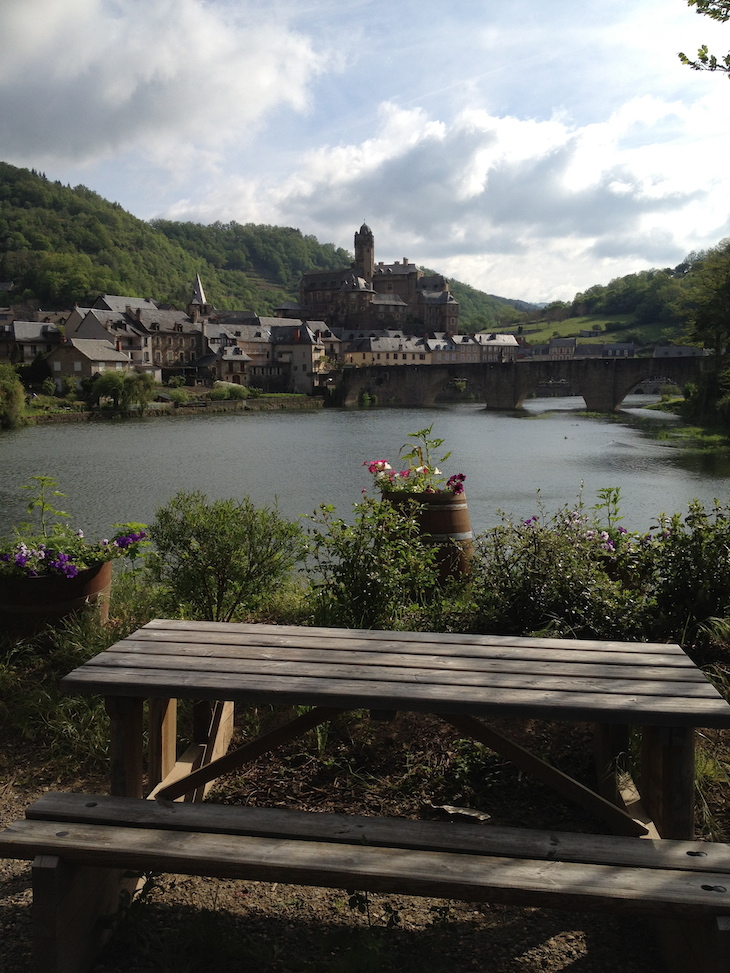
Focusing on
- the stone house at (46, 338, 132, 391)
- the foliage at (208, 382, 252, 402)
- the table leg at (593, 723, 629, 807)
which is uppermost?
the stone house at (46, 338, 132, 391)

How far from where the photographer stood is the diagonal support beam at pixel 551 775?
7.98 feet

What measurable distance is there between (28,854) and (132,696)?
49 cm

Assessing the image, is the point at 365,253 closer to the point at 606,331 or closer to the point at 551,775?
the point at 606,331

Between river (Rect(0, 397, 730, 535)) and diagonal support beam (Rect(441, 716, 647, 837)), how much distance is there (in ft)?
25.0

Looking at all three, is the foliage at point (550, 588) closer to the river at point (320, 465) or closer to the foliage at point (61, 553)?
the foliage at point (61, 553)

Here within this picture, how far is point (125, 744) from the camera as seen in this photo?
245 cm

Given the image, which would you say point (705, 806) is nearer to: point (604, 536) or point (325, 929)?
point (325, 929)

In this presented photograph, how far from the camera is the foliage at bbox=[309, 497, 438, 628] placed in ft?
13.2

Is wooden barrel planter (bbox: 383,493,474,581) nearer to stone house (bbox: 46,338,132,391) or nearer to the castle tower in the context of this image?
stone house (bbox: 46,338,132,391)

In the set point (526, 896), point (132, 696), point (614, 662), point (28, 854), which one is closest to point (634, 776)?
point (614, 662)

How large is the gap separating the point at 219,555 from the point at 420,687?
2212mm

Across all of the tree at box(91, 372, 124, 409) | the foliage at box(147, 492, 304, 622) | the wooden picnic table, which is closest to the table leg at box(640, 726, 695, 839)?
the wooden picnic table

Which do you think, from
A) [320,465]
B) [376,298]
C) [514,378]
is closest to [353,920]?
[320,465]

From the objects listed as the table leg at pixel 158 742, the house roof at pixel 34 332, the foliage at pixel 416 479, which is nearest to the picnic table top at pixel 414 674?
the table leg at pixel 158 742
